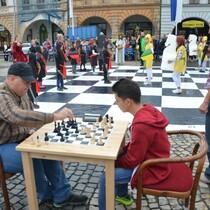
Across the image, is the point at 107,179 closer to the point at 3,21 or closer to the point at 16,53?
the point at 16,53

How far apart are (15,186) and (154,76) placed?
24.0 feet

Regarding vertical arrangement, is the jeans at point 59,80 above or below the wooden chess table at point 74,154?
below

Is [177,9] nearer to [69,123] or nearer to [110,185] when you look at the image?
[69,123]

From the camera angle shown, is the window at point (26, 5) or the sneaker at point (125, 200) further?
the window at point (26, 5)

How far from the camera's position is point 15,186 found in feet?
9.61

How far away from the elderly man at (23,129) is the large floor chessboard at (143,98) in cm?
253

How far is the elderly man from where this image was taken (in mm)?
2117

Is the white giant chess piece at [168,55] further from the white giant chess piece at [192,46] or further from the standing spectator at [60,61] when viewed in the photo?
the white giant chess piece at [192,46]

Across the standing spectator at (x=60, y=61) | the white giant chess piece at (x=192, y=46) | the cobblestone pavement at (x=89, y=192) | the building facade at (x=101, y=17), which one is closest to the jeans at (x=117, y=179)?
the cobblestone pavement at (x=89, y=192)

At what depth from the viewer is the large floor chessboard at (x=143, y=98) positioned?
16.9 ft

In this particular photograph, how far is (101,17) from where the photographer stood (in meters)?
25.0

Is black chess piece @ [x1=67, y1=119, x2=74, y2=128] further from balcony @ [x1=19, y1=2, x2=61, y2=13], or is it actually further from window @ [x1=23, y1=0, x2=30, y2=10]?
window @ [x1=23, y1=0, x2=30, y2=10]

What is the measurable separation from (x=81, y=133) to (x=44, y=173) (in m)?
0.54

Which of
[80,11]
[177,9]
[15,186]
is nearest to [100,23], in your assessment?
[80,11]
